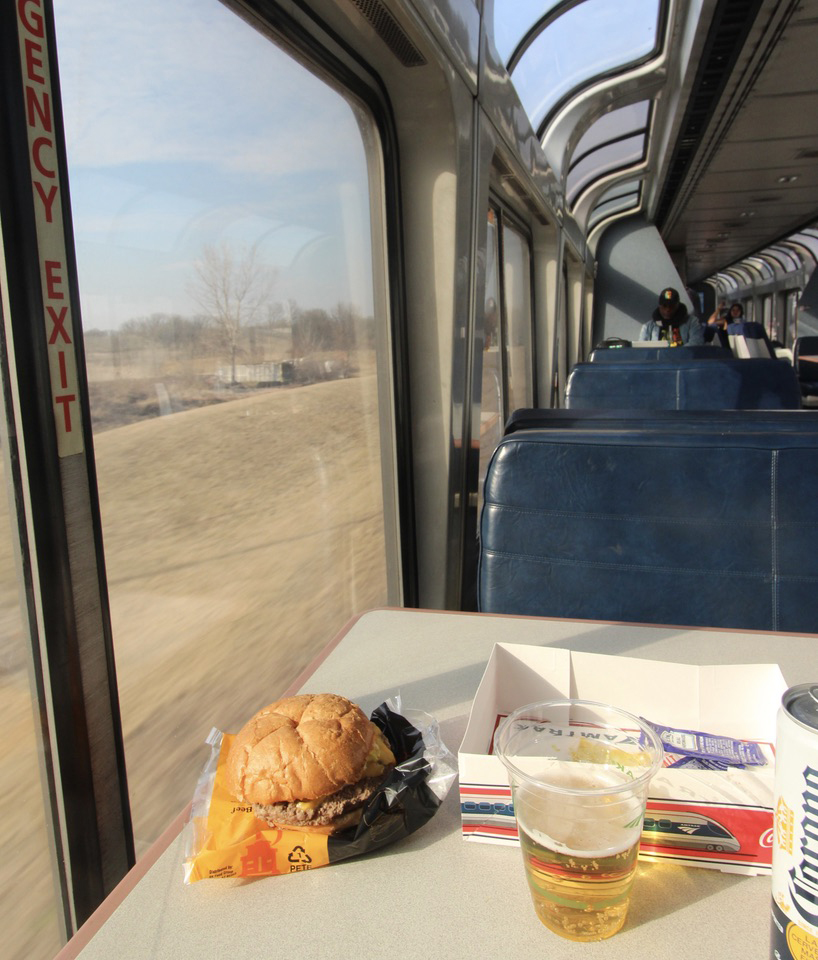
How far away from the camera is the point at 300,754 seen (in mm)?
667

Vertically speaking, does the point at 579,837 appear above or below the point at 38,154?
below

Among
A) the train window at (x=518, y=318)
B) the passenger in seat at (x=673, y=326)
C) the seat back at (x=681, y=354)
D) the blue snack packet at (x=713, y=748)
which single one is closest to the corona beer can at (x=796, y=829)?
the blue snack packet at (x=713, y=748)

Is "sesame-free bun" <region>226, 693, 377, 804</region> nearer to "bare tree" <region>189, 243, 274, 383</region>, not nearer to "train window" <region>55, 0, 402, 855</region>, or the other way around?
"train window" <region>55, 0, 402, 855</region>

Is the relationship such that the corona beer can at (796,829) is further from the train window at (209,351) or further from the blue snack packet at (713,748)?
the train window at (209,351)

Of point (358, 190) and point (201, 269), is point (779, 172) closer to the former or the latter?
point (358, 190)

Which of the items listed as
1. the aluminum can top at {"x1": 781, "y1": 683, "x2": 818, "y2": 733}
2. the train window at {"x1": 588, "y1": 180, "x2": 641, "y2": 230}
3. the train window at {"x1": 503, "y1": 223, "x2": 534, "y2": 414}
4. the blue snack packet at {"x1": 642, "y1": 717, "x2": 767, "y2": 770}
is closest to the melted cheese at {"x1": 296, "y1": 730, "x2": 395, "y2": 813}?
the blue snack packet at {"x1": 642, "y1": 717, "x2": 767, "y2": 770}

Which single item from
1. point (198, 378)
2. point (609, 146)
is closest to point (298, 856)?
point (198, 378)

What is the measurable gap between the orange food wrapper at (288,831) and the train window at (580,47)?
4936mm

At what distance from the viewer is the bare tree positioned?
1684 mm

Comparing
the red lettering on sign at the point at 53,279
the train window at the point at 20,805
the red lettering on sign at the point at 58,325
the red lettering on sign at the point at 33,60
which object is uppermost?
the red lettering on sign at the point at 33,60

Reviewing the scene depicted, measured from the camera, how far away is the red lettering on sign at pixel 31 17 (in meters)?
1.05

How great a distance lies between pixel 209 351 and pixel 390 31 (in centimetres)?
118

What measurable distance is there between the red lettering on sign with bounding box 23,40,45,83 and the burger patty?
1.05 m

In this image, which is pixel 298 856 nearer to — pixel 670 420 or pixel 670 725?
pixel 670 725
